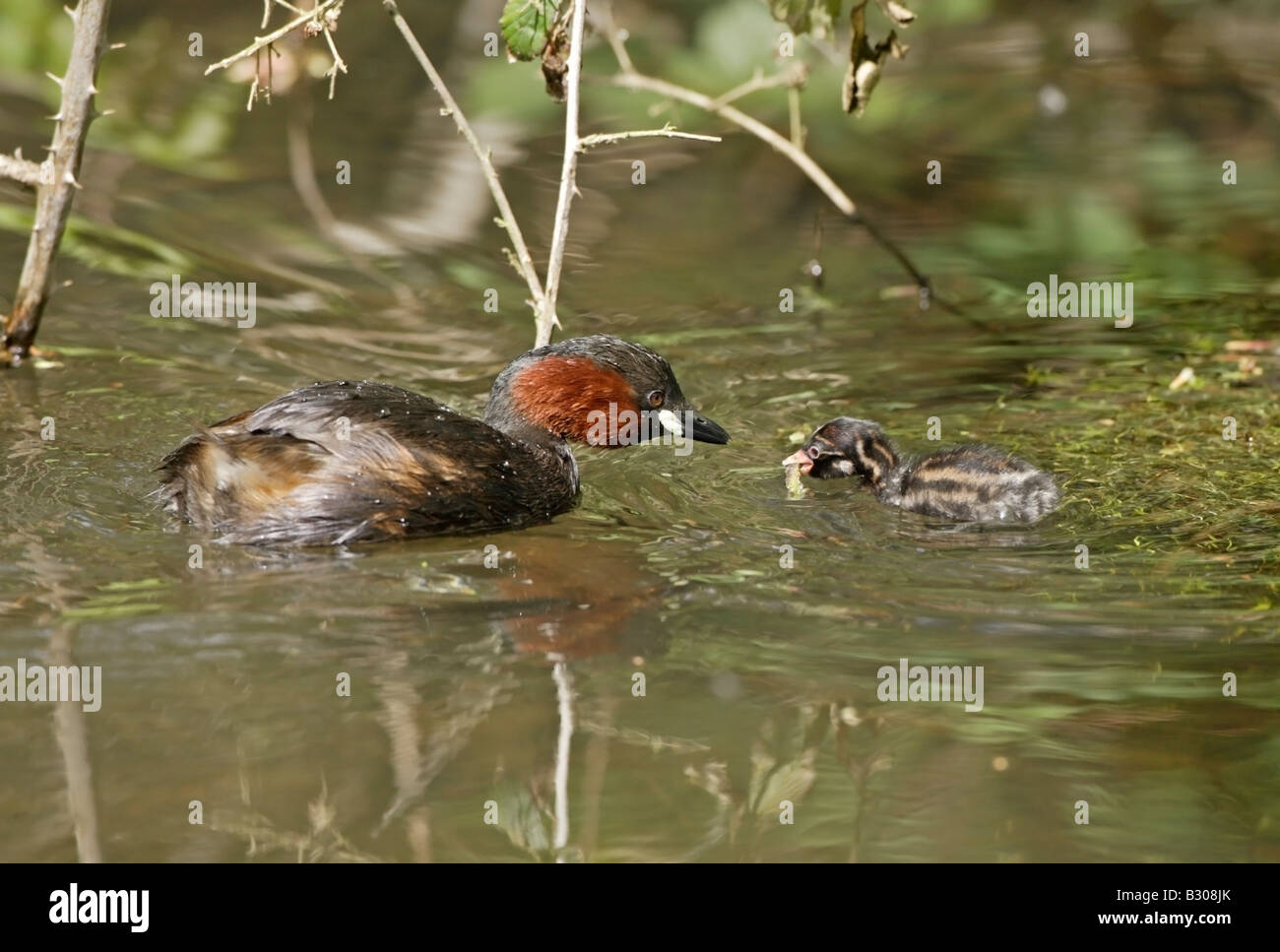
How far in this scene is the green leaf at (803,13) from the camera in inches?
A: 277

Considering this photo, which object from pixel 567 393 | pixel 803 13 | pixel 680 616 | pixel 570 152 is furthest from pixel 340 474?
pixel 803 13

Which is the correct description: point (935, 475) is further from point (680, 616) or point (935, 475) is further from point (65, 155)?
point (65, 155)

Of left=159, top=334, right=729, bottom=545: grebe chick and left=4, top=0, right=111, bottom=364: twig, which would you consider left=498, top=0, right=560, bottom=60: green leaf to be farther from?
left=4, top=0, right=111, bottom=364: twig

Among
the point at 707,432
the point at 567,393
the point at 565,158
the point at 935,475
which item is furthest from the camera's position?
the point at 707,432

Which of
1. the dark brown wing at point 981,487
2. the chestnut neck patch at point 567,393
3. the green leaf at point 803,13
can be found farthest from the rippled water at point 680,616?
the green leaf at point 803,13

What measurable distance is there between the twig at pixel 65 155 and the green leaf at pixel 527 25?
6.99 ft

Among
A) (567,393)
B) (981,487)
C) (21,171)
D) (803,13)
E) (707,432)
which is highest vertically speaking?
(803,13)

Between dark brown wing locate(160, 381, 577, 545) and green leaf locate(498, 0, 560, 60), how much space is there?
135 cm

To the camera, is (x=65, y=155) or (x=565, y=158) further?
(x=65, y=155)

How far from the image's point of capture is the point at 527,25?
6.39m

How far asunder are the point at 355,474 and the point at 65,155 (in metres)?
2.56

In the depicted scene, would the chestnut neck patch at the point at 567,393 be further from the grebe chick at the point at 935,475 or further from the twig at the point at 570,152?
the grebe chick at the point at 935,475

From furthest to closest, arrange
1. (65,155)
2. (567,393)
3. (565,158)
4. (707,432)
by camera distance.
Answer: (65,155)
(707,432)
(567,393)
(565,158)

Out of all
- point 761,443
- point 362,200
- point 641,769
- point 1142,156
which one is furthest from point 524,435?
point 1142,156
